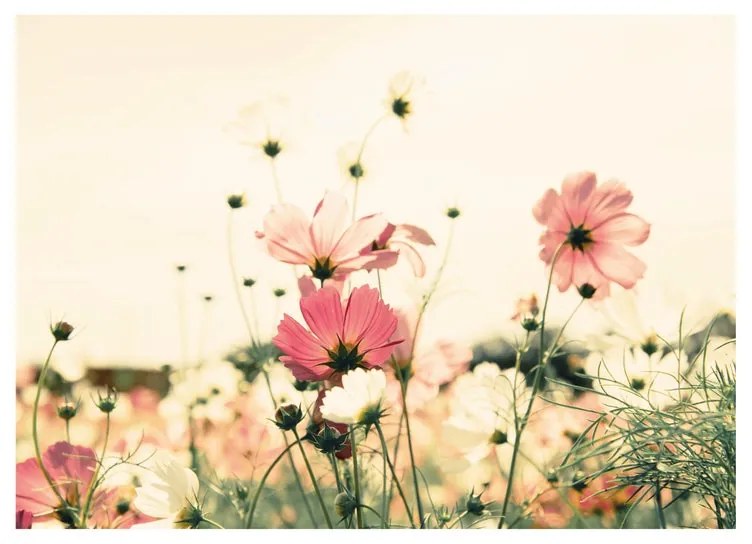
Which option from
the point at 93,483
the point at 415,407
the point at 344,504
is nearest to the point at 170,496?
the point at 93,483

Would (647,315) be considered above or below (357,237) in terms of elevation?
below

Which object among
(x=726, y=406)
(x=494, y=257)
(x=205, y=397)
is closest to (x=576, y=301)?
(x=494, y=257)

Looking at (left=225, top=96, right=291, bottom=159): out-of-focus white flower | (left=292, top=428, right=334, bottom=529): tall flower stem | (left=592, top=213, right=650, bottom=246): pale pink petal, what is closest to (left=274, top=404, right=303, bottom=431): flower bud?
(left=292, top=428, right=334, bottom=529): tall flower stem

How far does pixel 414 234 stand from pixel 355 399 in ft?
0.88

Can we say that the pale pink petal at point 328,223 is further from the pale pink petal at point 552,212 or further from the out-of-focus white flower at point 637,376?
the out-of-focus white flower at point 637,376

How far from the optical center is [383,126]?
1.22 m

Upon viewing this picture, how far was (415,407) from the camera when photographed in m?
1.18

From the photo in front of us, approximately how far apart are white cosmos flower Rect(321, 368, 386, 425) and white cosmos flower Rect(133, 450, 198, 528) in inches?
9.6

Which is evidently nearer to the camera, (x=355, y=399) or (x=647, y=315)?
(x=355, y=399)

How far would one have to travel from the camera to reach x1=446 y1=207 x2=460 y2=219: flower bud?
1.21m

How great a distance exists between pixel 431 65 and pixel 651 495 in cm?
67

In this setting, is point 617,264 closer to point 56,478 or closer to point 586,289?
point 586,289

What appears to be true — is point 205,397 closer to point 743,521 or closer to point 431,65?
point 431,65

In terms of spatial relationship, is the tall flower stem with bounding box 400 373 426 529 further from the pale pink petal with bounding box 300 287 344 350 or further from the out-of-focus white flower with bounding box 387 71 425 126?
the out-of-focus white flower with bounding box 387 71 425 126
